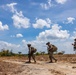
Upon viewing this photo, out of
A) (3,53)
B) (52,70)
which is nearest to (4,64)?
(52,70)

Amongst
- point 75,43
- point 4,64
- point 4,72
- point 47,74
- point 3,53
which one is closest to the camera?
point 47,74

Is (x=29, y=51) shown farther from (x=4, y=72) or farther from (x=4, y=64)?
(x=4, y=72)

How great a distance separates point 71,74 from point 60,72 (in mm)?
908

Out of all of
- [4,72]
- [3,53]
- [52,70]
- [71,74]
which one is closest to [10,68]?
[4,72]

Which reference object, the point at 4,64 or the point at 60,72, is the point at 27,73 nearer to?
the point at 60,72

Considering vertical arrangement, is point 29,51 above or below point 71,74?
above

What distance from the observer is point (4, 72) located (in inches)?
1073

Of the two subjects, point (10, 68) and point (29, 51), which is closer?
point (10, 68)

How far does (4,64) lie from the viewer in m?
30.8

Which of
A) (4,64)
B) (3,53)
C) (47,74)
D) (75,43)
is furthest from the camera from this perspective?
(3,53)

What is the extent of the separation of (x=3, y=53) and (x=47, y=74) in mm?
24583

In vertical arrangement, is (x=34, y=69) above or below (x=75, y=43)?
below

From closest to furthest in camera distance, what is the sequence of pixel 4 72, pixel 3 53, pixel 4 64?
pixel 4 72, pixel 4 64, pixel 3 53

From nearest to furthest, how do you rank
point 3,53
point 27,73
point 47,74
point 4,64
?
point 47,74 → point 27,73 → point 4,64 → point 3,53
